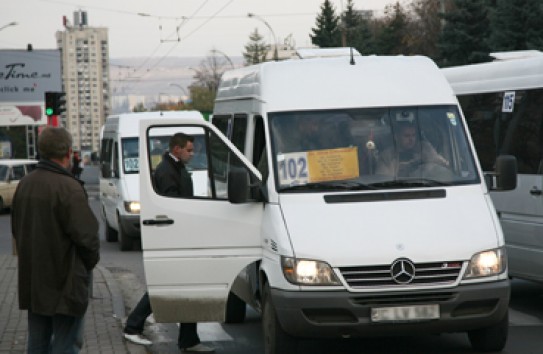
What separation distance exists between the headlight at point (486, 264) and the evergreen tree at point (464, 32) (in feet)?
123

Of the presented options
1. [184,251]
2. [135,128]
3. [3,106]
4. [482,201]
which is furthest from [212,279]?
[3,106]

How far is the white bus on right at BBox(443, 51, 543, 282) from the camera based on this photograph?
431 inches

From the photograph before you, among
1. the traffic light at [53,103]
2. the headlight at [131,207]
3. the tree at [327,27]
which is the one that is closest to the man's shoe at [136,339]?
the headlight at [131,207]

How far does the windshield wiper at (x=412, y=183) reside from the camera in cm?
866

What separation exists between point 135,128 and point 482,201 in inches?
533

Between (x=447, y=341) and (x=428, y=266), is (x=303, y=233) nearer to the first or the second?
(x=428, y=266)

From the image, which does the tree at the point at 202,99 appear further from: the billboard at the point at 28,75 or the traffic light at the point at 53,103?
the traffic light at the point at 53,103

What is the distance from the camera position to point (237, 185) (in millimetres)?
8367

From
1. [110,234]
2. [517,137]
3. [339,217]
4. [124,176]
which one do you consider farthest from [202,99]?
[339,217]

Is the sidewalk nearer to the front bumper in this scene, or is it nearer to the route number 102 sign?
the front bumper

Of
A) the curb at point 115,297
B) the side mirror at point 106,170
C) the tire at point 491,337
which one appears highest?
the side mirror at point 106,170

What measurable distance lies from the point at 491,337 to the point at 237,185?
2.25m

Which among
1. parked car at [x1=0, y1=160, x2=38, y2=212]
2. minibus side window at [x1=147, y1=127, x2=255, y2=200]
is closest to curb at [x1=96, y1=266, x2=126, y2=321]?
minibus side window at [x1=147, y1=127, x2=255, y2=200]

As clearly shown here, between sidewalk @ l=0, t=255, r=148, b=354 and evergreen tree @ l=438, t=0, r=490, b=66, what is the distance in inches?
1315
